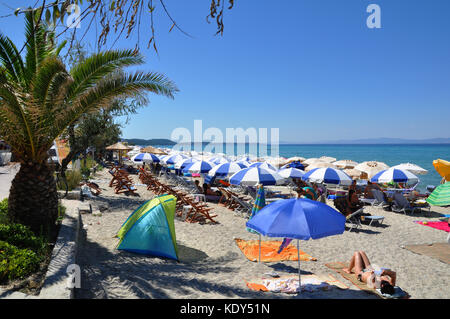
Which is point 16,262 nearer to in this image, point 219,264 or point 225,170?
point 219,264

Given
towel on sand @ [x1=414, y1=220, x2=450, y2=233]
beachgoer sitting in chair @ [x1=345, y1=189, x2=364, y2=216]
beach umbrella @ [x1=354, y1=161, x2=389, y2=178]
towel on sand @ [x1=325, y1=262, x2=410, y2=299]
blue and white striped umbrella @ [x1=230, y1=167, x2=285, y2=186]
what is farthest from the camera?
beach umbrella @ [x1=354, y1=161, x2=389, y2=178]

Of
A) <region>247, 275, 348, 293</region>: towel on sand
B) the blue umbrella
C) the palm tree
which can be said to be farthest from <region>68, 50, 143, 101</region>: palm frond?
the blue umbrella

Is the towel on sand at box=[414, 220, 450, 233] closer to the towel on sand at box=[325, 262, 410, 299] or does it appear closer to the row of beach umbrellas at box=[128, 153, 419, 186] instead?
the row of beach umbrellas at box=[128, 153, 419, 186]

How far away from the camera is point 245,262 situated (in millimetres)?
6418

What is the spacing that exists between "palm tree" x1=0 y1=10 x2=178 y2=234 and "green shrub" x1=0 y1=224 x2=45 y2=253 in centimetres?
56

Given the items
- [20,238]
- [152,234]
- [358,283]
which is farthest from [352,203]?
[20,238]

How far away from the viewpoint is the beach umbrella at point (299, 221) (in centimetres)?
467

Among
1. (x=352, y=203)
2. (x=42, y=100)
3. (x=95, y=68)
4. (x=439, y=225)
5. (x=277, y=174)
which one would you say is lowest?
(x=439, y=225)

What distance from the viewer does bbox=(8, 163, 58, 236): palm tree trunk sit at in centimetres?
566

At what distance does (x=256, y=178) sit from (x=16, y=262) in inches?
313

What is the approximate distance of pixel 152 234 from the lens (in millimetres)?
6445
